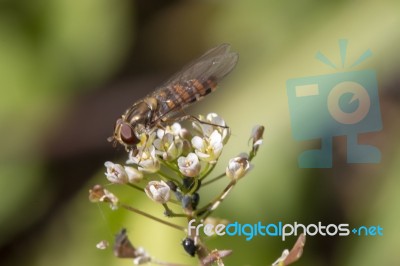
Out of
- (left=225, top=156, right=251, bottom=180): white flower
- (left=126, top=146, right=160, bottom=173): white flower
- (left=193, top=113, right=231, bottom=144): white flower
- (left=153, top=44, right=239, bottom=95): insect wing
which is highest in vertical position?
(left=153, top=44, right=239, bottom=95): insect wing

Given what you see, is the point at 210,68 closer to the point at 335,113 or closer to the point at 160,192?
the point at 160,192

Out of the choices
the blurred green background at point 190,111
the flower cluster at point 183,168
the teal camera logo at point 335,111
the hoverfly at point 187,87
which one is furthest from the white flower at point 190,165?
the teal camera logo at point 335,111

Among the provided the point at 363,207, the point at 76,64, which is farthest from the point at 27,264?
the point at 363,207

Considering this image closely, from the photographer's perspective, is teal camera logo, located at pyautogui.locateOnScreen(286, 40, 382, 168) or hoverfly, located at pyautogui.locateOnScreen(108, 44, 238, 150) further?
teal camera logo, located at pyautogui.locateOnScreen(286, 40, 382, 168)

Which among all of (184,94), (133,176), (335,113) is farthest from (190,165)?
(335,113)

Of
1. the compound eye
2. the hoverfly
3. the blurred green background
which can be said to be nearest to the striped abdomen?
the hoverfly

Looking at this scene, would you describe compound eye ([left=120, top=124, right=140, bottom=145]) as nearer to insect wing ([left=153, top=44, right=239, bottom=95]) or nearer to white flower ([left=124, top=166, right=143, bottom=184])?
white flower ([left=124, top=166, right=143, bottom=184])

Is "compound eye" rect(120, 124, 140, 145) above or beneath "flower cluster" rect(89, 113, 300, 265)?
above
